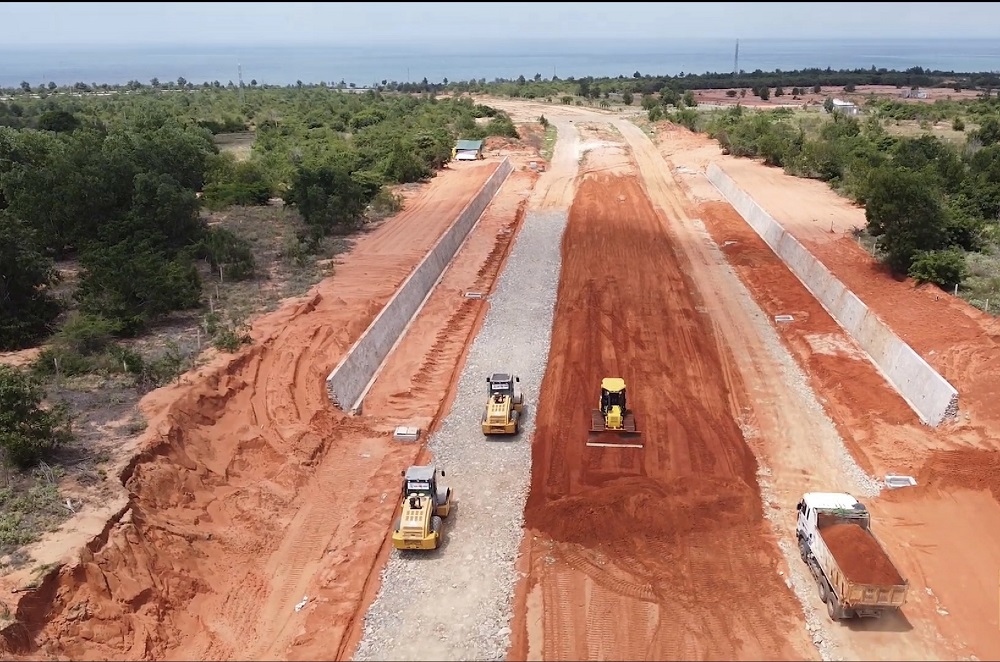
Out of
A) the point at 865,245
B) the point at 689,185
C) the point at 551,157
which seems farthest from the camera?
the point at 551,157

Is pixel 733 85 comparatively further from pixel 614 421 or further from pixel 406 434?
pixel 406 434

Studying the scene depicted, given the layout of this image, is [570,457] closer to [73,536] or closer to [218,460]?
[218,460]

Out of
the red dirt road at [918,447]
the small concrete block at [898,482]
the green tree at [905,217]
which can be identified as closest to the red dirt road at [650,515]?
the red dirt road at [918,447]

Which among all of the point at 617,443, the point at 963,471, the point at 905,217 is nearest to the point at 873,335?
the point at 963,471

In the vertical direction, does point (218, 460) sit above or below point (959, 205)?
below

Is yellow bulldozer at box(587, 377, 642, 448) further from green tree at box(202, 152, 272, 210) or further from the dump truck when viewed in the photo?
green tree at box(202, 152, 272, 210)

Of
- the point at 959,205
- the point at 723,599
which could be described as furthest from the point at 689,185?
the point at 723,599

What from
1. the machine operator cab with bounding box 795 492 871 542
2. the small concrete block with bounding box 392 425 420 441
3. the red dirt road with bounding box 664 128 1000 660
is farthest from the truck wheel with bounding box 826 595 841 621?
the small concrete block with bounding box 392 425 420 441
